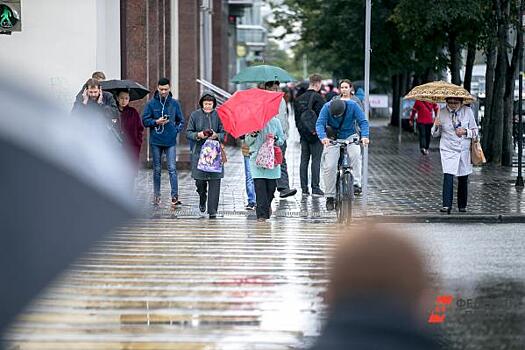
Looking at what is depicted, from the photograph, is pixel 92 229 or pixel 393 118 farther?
pixel 393 118

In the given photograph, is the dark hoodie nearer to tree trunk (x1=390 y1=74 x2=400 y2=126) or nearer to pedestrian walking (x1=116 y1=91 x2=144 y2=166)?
pedestrian walking (x1=116 y1=91 x2=144 y2=166)

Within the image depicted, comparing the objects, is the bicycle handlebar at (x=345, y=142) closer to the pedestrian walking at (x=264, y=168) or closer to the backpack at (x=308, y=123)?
the pedestrian walking at (x=264, y=168)

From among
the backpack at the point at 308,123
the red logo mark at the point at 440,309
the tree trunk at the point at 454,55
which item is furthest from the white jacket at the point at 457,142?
the tree trunk at the point at 454,55

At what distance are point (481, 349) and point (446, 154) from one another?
30.4ft

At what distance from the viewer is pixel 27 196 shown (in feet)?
23.3

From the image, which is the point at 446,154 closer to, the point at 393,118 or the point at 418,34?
the point at 418,34

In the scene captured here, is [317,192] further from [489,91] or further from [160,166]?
[489,91]

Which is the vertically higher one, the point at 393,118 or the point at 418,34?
the point at 418,34

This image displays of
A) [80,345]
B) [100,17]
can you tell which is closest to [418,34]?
[100,17]

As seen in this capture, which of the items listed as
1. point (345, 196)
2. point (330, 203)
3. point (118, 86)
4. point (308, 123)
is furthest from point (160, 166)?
point (345, 196)

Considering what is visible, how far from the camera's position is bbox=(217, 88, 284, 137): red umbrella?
16.4m

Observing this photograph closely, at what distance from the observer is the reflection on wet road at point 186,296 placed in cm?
908

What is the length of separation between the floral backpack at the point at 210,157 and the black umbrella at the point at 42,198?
8.73 meters

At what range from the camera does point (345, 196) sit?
1645cm
